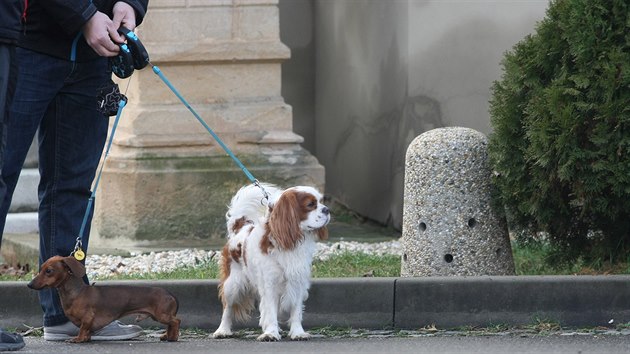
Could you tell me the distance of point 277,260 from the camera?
6430 mm

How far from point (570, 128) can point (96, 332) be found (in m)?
2.54

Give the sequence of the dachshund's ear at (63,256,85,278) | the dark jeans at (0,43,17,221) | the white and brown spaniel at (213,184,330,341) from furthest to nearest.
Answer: the white and brown spaniel at (213,184,330,341)
the dachshund's ear at (63,256,85,278)
the dark jeans at (0,43,17,221)

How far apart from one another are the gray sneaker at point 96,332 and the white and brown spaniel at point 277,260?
1.51 feet

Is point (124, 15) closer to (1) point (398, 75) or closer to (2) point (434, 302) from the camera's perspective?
(2) point (434, 302)

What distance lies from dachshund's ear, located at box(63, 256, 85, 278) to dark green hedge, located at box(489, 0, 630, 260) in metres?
2.32

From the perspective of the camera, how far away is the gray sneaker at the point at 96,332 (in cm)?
643

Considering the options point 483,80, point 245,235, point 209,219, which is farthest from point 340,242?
point 245,235

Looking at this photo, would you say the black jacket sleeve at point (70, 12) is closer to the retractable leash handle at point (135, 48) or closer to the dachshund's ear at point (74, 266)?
the retractable leash handle at point (135, 48)

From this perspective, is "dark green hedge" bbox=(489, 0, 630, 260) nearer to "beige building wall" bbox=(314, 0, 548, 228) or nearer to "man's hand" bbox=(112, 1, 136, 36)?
"man's hand" bbox=(112, 1, 136, 36)

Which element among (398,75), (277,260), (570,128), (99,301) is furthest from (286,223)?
(398,75)

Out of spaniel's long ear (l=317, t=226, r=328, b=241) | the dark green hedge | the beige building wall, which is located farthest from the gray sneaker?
the beige building wall

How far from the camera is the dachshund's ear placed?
20.3 ft

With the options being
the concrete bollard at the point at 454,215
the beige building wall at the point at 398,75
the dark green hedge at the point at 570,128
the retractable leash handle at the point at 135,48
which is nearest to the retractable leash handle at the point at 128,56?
the retractable leash handle at the point at 135,48

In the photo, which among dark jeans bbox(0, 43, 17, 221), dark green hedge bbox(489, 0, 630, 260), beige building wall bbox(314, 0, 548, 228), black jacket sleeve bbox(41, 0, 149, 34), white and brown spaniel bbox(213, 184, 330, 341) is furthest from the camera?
beige building wall bbox(314, 0, 548, 228)
